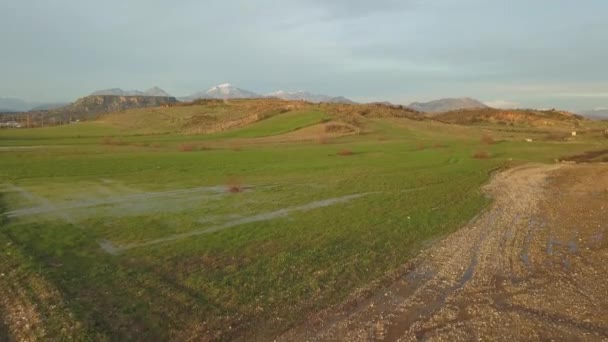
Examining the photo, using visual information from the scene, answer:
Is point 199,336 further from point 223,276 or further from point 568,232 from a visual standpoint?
point 568,232

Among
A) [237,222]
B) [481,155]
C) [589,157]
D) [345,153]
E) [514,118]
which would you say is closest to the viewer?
[237,222]

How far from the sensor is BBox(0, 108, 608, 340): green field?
1259cm

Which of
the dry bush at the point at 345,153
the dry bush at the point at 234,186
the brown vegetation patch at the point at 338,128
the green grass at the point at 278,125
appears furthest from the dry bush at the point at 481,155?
the green grass at the point at 278,125

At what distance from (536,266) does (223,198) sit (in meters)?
19.8

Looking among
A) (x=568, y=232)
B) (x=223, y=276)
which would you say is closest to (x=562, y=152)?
(x=568, y=232)

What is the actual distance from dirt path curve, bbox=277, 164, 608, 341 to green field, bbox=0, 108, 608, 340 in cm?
110

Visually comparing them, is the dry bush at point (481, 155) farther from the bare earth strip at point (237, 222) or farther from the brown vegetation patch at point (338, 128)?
the brown vegetation patch at point (338, 128)

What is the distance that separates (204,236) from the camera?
21297 mm

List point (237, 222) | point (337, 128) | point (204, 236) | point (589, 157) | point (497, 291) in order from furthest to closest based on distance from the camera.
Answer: point (337, 128) < point (589, 157) < point (237, 222) < point (204, 236) < point (497, 291)

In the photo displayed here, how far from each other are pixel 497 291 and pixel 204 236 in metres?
12.2

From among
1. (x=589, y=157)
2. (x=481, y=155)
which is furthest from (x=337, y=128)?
(x=589, y=157)

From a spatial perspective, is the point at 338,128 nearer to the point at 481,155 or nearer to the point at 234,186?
the point at 481,155

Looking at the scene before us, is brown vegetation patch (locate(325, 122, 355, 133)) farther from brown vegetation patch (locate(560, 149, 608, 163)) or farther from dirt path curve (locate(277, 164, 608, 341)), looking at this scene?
dirt path curve (locate(277, 164, 608, 341))

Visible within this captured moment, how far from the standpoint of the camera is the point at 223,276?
15727 millimetres
